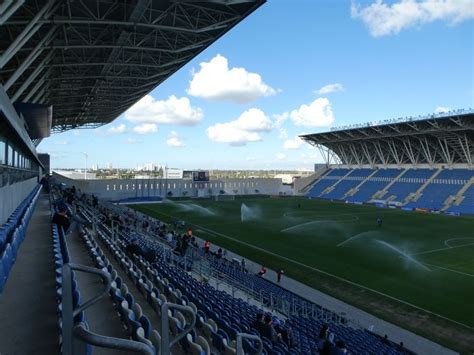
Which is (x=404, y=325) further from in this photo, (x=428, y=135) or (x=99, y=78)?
(x=428, y=135)

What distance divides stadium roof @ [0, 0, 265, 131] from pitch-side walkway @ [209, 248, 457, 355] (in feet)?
51.3

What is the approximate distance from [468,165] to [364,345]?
62.1 meters

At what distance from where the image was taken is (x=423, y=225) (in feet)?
145

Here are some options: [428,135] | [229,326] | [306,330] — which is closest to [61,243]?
[229,326]

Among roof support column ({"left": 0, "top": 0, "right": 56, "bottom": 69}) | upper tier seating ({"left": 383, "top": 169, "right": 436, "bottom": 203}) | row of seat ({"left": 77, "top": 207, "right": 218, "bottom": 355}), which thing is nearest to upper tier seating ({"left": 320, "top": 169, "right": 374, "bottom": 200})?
upper tier seating ({"left": 383, "top": 169, "right": 436, "bottom": 203})

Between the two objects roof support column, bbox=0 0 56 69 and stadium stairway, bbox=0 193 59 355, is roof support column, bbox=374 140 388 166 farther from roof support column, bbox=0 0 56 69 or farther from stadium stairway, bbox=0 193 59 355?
stadium stairway, bbox=0 193 59 355

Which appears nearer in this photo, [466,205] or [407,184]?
[466,205]

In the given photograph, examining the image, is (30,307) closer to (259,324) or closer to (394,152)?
(259,324)

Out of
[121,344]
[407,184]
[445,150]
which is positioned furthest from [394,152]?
[121,344]

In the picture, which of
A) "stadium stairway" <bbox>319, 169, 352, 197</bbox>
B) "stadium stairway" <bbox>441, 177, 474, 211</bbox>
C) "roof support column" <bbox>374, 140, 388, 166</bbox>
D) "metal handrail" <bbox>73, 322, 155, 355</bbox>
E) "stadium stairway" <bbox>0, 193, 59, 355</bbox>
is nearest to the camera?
"metal handrail" <bbox>73, 322, 155, 355</bbox>

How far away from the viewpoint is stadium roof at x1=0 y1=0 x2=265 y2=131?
18.6 m

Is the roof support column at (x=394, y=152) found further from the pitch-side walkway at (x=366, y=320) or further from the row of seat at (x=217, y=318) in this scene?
the row of seat at (x=217, y=318)

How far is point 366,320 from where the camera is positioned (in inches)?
672

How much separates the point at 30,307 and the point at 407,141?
73672mm
